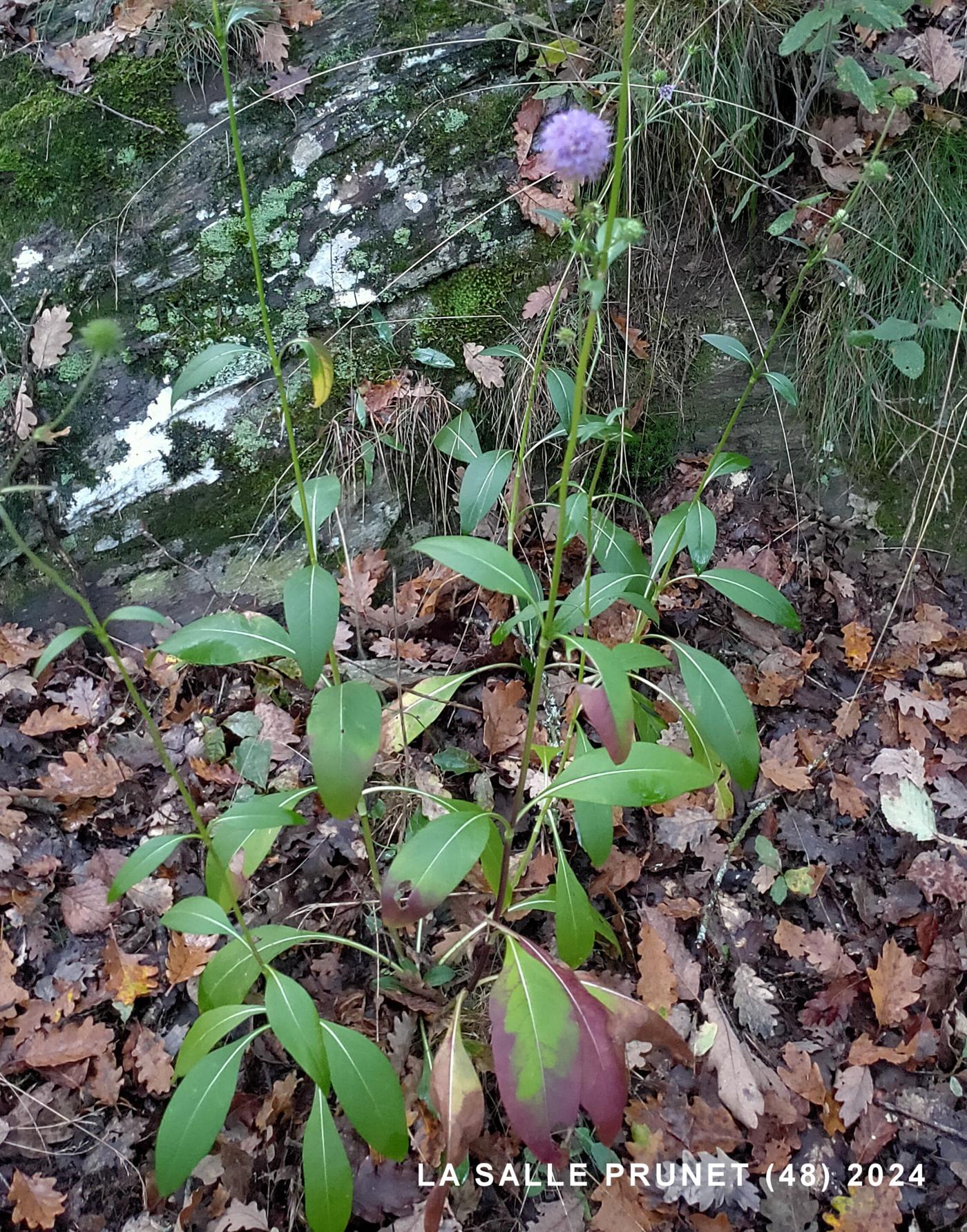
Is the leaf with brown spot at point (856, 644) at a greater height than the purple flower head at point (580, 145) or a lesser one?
lesser

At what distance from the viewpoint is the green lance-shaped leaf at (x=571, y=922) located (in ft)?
5.55

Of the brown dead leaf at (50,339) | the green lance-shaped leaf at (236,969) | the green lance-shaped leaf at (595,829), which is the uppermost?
the brown dead leaf at (50,339)

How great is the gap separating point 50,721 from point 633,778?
73.3 inches

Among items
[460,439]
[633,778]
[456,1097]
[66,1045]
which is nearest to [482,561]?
[633,778]

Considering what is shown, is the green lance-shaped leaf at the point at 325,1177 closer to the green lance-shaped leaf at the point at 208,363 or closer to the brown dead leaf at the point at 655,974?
the brown dead leaf at the point at 655,974

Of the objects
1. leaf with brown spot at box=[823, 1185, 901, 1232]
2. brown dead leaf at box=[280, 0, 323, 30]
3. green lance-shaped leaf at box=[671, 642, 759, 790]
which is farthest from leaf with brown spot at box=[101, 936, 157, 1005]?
brown dead leaf at box=[280, 0, 323, 30]

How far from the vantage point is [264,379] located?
2.70m

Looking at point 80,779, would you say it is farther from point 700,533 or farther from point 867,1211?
point 867,1211

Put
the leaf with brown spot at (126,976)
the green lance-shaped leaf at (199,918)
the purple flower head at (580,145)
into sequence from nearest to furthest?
the purple flower head at (580,145)
the green lance-shaped leaf at (199,918)
the leaf with brown spot at (126,976)

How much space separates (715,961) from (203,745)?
1656 mm

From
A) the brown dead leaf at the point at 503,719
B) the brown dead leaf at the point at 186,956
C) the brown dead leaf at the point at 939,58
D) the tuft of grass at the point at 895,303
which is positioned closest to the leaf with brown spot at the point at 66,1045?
the brown dead leaf at the point at 186,956

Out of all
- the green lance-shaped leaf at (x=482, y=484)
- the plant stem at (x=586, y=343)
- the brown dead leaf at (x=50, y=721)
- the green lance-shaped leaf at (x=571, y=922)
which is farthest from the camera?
the brown dead leaf at (x=50, y=721)

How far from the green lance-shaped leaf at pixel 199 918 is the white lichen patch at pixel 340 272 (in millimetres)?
2066

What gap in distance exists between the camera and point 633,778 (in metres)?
1.54
